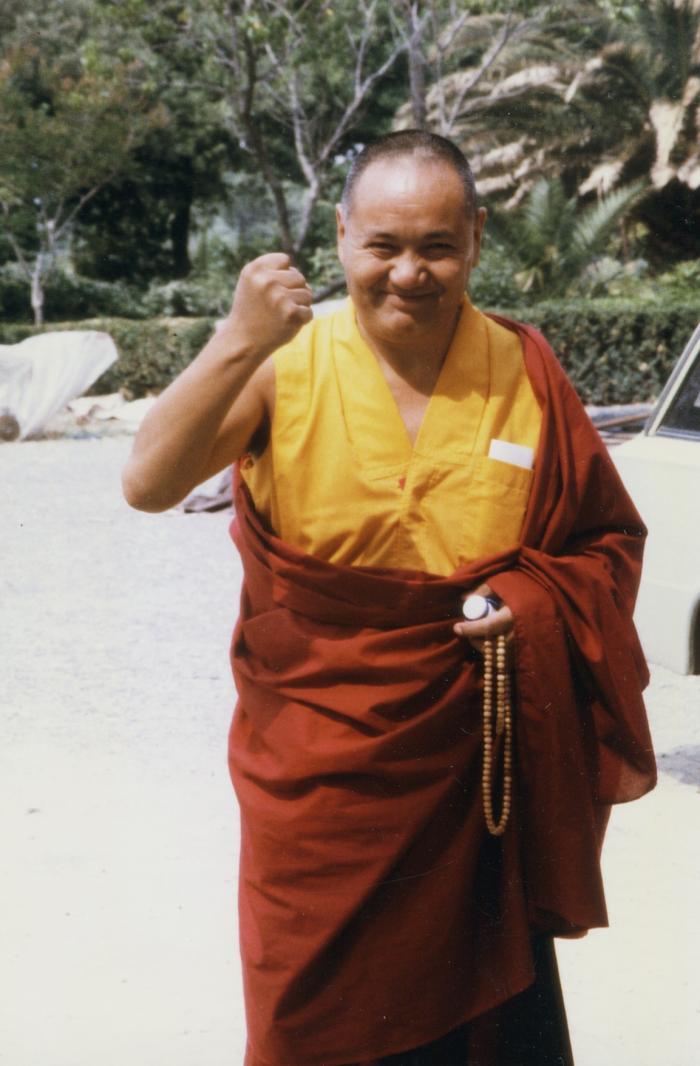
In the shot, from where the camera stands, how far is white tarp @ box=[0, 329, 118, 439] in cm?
1423

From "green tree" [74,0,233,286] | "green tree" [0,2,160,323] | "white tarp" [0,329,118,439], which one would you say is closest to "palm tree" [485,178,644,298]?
"green tree" [0,2,160,323]

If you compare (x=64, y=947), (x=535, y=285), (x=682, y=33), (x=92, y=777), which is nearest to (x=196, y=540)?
(x=92, y=777)

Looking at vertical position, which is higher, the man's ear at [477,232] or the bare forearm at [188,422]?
the man's ear at [477,232]

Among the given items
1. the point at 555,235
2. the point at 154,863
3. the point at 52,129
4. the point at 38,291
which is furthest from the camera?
the point at 38,291

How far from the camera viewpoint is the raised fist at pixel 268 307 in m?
1.77

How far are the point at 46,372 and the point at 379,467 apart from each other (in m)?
13.1

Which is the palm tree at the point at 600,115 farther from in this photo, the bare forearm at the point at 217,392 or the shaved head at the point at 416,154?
the bare forearm at the point at 217,392

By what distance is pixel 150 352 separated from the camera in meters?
19.1

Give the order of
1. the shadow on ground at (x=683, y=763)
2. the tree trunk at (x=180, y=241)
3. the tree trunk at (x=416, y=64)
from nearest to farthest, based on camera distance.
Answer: the shadow on ground at (x=683, y=763), the tree trunk at (x=416, y=64), the tree trunk at (x=180, y=241)

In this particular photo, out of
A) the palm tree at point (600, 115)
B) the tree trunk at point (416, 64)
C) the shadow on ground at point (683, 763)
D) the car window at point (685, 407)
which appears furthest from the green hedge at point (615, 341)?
the car window at point (685, 407)

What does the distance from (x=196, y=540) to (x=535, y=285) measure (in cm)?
1270

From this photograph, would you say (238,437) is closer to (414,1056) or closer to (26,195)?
(414,1056)

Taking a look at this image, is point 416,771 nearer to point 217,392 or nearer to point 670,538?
point 217,392

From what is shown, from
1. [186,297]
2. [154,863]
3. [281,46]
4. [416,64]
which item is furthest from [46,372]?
[186,297]
